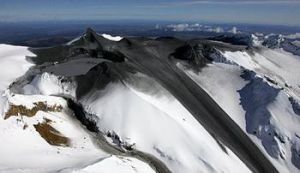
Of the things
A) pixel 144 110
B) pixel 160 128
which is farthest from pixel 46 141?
pixel 144 110

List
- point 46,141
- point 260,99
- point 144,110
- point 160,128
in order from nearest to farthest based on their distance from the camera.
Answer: point 46,141, point 160,128, point 144,110, point 260,99

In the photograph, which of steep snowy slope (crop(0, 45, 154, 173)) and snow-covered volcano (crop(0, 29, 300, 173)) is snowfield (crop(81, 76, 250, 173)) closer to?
snow-covered volcano (crop(0, 29, 300, 173))

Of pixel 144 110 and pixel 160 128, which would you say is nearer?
pixel 160 128

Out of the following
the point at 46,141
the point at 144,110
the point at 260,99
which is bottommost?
the point at 260,99

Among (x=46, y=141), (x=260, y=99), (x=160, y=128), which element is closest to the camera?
(x=46, y=141)

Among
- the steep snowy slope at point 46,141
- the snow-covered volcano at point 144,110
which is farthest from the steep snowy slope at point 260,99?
the steep snowy slope at point 46,141

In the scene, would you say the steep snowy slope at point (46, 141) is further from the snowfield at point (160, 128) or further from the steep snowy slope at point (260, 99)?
the steep snowy slope at point (260, 99)

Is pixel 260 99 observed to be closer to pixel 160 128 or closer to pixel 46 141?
pixel 160 128

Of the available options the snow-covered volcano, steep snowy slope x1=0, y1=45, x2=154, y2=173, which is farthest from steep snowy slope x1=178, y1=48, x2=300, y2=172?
steep snowy slope x1=0, y1=45, x2=154, y2=173

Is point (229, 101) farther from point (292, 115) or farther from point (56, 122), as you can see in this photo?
point (56, 122)

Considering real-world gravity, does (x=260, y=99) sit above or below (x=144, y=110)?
below
